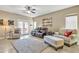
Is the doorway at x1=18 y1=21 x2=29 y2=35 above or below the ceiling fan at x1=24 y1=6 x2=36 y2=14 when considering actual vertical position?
below

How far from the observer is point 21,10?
99.7 inches

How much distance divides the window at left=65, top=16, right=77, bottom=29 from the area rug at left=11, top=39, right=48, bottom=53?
799 millimetres

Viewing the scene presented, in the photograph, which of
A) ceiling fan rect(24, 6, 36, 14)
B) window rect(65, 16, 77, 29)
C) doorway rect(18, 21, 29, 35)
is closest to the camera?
window rect(65, 16, 77, 29)

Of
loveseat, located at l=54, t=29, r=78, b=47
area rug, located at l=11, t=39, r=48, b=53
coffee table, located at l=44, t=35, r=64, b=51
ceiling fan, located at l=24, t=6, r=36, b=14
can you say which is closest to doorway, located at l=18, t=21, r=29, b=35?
area rug, located at l=11, t=39, r=48, b=53

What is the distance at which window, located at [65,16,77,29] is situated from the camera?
7.81ft

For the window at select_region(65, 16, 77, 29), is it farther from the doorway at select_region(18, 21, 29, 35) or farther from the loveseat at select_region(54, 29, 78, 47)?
the doorway at select_region(18, 21, 29, 35)

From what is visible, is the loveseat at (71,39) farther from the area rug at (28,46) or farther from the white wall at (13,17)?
the white wall at (13,17)

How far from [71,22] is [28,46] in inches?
52.0

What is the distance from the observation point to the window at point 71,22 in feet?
7.81

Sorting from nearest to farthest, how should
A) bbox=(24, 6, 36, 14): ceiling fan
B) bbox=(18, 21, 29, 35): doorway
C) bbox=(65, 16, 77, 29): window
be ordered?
bbox=(65, 16, 77, 29): window, bbox=(24, 6, 36, 14): ceiling fan, bbox=(18, 21, 29, 35): doorway

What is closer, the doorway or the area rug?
the area rug

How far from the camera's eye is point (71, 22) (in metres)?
2.45
